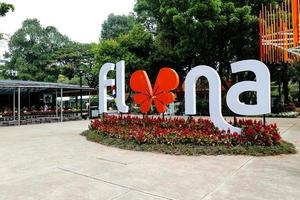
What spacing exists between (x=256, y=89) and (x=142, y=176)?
16.3 ft

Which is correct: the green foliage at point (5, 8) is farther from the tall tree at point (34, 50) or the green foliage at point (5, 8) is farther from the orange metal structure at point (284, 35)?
the tall tree at point (34, 50)

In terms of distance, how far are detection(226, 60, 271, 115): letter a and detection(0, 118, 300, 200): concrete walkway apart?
1.65 meters

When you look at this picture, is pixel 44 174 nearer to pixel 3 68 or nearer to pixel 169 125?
pixel 169 125

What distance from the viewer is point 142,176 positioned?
5887 millimetres

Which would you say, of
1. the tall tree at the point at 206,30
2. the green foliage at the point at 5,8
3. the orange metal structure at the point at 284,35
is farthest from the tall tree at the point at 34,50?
the orange metal structure at the point at 284,35

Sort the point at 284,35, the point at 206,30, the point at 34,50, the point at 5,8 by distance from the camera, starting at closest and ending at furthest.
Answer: the point at 284,35, the point at 5,8, the point at 206,30, the point at 34,50

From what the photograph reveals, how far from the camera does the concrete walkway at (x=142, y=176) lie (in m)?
4.80

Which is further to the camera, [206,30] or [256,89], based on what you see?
[206,30]

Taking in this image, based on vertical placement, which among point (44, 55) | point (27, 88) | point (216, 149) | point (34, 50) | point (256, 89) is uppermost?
point (34, 50)

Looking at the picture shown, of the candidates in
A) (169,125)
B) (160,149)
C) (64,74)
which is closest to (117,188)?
(160,149)

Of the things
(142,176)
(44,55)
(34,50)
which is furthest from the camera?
(44,55)

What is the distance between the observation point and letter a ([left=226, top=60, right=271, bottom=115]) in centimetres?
862

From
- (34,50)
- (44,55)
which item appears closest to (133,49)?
(44,55)

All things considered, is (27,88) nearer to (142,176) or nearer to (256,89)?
(256,89)
